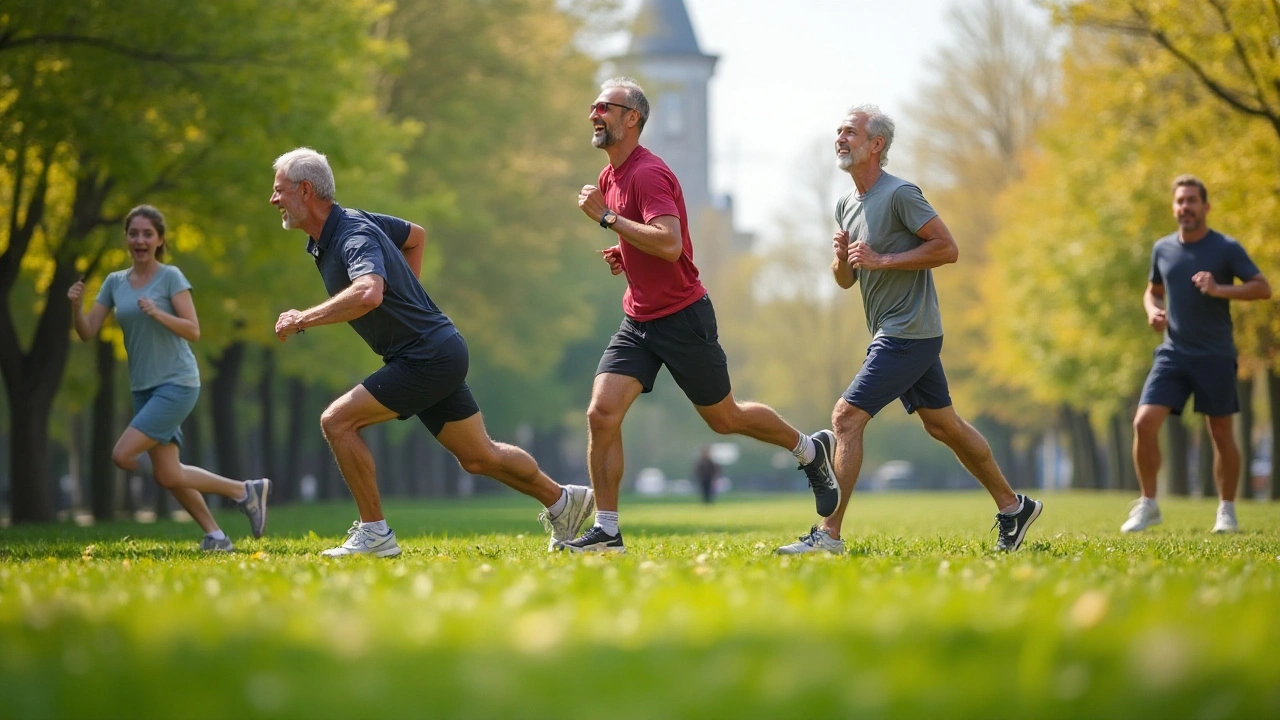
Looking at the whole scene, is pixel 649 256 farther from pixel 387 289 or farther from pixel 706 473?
pixel 706 473

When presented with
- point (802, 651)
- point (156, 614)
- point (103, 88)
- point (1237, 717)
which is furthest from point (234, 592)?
point (103, 88)

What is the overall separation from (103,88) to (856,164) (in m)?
13.1

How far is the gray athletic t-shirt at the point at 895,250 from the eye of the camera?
9.27m

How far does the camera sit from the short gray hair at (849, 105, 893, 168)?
30.7 ft

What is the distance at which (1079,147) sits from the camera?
123 feet

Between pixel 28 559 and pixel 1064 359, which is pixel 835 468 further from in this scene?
pixel 1064 359

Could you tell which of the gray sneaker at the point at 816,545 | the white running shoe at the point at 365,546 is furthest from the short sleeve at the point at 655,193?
the white running shoe at the point at 365,546

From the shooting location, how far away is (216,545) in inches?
457

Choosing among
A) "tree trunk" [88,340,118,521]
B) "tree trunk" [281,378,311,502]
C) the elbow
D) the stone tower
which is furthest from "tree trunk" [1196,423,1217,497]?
the stone tower

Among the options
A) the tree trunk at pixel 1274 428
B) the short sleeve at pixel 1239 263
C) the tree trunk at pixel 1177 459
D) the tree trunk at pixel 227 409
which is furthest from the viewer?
the tree trunk at pixel 1177 459

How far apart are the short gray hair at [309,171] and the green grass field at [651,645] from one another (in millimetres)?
2871

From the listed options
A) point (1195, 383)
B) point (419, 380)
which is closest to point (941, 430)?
point (419, 380)

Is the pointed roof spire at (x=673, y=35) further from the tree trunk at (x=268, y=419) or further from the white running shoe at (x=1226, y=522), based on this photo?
the white running shoe at (x=1226, y=522)

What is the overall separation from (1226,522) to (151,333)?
8.52 meters
